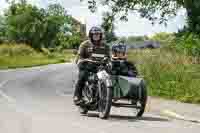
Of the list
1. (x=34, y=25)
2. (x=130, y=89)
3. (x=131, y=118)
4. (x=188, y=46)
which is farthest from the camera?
(x=34, y=25)

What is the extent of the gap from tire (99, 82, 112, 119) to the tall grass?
4.58 meters

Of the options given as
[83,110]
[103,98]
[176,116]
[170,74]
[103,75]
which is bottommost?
[176,116]

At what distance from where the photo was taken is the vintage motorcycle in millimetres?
13055

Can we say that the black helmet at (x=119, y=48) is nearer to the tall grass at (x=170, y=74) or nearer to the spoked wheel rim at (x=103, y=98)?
the spoked wheel rim at (x=103, y=98)

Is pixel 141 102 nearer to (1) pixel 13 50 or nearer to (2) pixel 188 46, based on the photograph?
(2) pixel 188 46

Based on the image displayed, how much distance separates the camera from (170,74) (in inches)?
817

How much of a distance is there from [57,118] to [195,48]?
12.2m

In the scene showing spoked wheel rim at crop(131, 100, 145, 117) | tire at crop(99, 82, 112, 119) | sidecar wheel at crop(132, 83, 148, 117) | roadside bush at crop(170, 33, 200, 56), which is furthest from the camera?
roadside bush at crop(170, 33, 200, 56)

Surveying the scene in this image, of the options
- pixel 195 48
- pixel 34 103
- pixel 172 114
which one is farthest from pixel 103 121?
pixel 195 48

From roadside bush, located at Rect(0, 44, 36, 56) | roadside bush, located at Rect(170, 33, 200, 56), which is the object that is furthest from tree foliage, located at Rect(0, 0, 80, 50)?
roadside bush, located at Rect(170, 33, 200, 56)

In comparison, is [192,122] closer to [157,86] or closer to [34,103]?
[34,103]

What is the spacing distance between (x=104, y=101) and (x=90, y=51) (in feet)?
4.42

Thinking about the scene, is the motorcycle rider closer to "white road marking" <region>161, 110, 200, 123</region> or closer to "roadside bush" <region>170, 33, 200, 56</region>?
"white road marking" <region>161, 110, 200, 123</region>

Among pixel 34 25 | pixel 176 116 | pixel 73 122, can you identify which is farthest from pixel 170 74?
pixel 34 25
